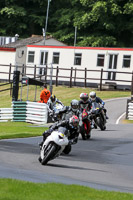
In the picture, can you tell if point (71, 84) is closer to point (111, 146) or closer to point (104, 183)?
point (111, 146)

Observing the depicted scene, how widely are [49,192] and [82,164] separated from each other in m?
5.00

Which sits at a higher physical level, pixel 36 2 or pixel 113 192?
pixel 36 2

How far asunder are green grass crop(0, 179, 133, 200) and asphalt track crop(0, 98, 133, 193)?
69 centimetres

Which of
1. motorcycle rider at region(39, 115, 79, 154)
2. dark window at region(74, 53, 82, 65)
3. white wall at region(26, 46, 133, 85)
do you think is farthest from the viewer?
dark window at region(74, 53, 82, 65)

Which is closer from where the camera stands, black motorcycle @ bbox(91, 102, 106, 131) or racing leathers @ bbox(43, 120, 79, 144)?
racing leathers @ bbox(43, 120, 79, 144)

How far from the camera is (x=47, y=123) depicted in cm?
3138

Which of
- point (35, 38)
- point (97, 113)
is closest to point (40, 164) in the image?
point (97, 113)

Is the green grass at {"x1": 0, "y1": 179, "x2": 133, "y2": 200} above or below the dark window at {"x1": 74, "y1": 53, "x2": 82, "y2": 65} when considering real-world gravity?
below

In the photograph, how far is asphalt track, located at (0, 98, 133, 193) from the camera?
40.5ft

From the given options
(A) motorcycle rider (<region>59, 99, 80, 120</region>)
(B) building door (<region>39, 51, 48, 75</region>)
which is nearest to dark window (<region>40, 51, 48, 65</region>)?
(B) building door (<region>39, 51, 48, 75</region>)

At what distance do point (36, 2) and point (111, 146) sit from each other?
5970 centimetres

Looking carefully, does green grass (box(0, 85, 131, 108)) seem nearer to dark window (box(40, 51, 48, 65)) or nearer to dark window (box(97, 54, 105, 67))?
dark window (box(97, 54, 105, 67))

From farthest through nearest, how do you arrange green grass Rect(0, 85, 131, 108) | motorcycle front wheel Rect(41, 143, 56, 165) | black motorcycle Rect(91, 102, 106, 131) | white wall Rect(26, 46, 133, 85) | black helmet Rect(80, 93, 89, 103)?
white wall Rect(26, 46, 133, 85) → green grass Rect(0, 85, 131, 108) → black motorcycle Rect(91, 102, 106, 131) → black helmet Rect(80, 93, 89, 103) → motorcycle front wheel Rect(41, 143, 56, 165)

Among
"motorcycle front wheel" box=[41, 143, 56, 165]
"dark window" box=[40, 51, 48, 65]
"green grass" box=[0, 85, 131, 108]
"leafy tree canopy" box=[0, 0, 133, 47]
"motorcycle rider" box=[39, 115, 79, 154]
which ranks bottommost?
"green grass" box=[0, 85, 131, 108]
